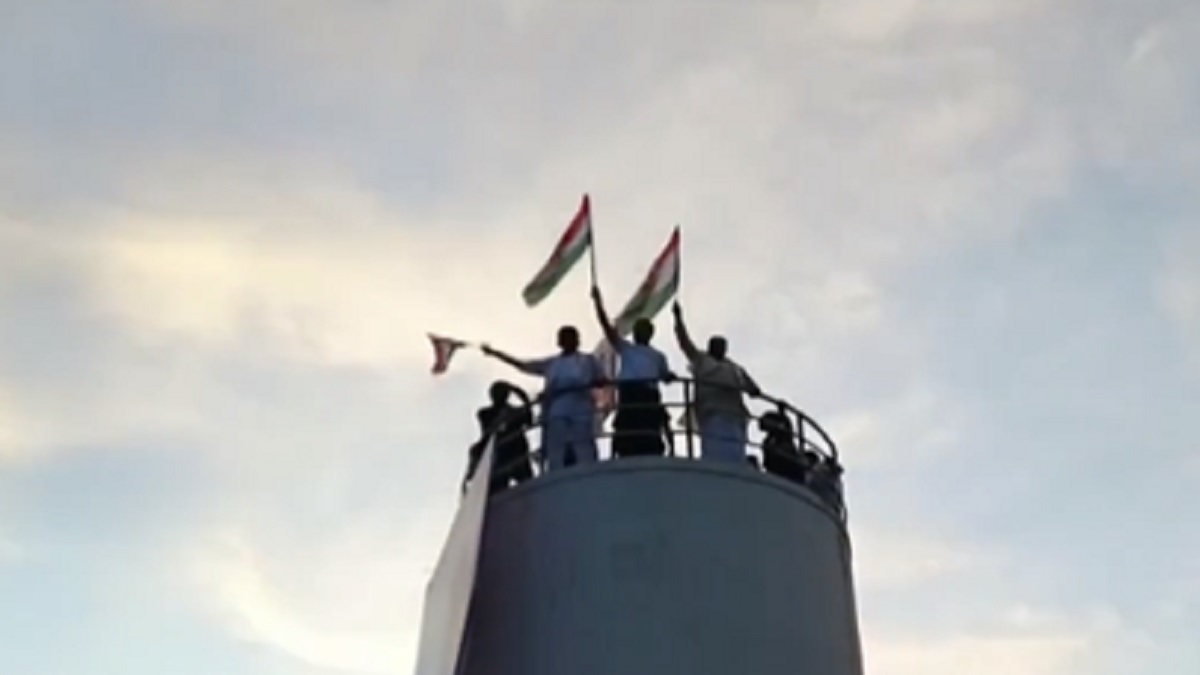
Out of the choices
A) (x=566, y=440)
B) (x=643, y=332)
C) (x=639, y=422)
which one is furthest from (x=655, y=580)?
(x=643, y=332)

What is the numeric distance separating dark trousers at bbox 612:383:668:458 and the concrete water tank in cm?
27

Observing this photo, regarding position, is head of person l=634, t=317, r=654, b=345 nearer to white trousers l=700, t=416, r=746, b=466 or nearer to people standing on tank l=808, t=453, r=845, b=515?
white trousers l=700, t=416, r=746, b=466

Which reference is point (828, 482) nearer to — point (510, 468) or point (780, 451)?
point (780, 451)

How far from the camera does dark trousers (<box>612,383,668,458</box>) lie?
16312mm

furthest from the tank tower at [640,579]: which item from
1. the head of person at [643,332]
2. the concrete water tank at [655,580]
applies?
the head of person at [643,332]

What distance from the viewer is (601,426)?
16734mm

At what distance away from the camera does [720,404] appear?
16.8 meters

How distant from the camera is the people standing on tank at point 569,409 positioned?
16594 mm

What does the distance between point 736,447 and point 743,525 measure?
99cm

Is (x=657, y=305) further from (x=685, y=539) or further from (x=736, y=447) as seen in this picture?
(x=685, y=539)

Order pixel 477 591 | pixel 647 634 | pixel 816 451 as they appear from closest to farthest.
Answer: pixel 647 634
pixel 477 591
pixel 816 451

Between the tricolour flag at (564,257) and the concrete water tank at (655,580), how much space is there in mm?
2800

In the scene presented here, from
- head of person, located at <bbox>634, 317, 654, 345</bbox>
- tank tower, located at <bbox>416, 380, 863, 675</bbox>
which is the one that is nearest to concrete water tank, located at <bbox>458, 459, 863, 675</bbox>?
tank tower, located at <bbox>416, 380, 863, 675</bbox>

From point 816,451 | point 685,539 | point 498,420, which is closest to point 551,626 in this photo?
point 685,539
